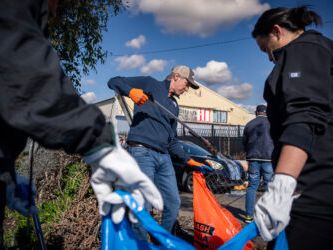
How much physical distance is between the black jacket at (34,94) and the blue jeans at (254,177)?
16.5 feet

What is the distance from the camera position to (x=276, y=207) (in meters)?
1.41

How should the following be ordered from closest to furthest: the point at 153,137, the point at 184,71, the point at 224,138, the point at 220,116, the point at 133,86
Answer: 1. the point at 153,137
2. the point at 133,86
3. the point at 184,71
4. the point at 224,138
5. the point at 220,116

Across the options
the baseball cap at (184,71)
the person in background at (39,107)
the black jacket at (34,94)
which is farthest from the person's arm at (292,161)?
the baseball cap at (184,71)

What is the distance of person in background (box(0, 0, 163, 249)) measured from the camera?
1018 millimetres

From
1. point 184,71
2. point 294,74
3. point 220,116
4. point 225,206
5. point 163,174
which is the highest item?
point 220,116

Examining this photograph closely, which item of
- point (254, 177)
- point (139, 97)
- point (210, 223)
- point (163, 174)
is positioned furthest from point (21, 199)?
point (254, 177)

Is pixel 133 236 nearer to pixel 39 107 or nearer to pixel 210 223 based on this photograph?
pixel 39 107

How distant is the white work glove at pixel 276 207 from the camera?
141 centimetres

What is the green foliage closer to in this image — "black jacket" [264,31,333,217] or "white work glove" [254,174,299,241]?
"white work glove" [254,174,299,241]

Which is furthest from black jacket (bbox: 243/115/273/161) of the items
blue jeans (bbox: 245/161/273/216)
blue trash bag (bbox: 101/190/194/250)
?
blue trash bag (bbox: 101/190/194/250)

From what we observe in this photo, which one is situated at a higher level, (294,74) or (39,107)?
(294,74)

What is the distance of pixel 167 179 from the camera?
3.78m

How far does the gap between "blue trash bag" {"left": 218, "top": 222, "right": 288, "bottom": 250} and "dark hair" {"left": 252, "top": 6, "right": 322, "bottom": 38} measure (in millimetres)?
1004

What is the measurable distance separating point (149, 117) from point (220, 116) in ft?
136
